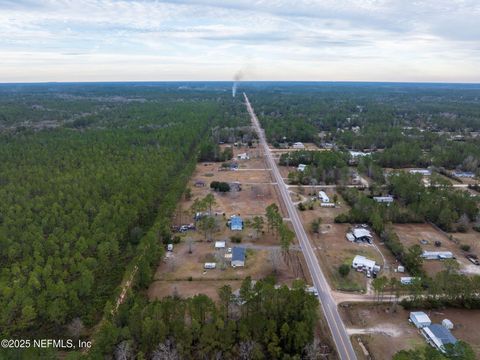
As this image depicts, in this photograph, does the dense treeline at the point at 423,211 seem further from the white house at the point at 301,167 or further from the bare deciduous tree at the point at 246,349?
the bare deciduous tree at the point at 246,349

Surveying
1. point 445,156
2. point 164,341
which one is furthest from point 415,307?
point 445,156

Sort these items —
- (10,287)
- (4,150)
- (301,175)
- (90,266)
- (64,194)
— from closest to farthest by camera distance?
1. (10,287)
2. (90,266)
3. (64,194)
4. (301,175)
5. (4,150)

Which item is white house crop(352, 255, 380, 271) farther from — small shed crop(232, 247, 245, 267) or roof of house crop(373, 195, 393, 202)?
roof of house crop(373, 195, 393, 202)

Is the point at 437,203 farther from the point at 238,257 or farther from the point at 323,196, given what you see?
the point at 238,257

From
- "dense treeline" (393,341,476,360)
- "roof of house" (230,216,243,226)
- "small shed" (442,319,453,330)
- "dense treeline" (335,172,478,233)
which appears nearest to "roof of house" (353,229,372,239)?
"dense treeline" (335,172,478,233)

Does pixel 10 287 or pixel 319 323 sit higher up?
pixel 10 287

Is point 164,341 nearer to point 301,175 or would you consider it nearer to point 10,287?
point 10,287
